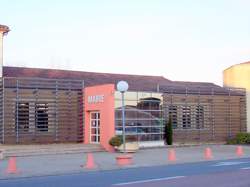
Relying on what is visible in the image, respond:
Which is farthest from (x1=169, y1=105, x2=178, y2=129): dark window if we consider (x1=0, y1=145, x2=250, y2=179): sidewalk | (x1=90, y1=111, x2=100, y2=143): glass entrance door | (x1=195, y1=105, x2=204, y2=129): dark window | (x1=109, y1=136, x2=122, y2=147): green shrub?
(x1=109, y1=136, x2=122, y2=147): green shrub

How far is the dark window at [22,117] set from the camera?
32562 mm

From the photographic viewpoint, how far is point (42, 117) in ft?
110

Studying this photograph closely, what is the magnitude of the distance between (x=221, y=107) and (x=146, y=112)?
9.25 m

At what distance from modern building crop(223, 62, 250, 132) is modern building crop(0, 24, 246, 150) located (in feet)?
34.6

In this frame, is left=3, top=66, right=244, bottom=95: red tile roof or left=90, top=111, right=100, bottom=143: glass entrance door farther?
left=3, top=66, right=244, bottom=95: red tile roof

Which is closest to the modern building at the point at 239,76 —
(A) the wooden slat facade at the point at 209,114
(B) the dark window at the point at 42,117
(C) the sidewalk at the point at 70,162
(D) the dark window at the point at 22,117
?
(A) the wooden slat facade at the point at 209,114

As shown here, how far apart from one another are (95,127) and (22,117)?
182 inches

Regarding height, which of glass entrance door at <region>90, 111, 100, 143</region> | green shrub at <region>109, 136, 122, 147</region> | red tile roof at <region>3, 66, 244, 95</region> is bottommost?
green shrub at <region>109, 136, 122, 147</region>

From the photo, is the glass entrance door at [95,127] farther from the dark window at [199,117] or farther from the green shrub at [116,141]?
the dark window at [199,117]

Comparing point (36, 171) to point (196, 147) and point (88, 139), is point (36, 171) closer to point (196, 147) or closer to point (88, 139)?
point (88, 139)

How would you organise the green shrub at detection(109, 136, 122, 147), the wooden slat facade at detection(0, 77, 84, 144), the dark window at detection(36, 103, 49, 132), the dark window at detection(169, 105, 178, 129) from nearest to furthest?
the green shrub at detection(109, 136, 122, 147), the wooden slat facade at detection(0, 77, 84, 144), the dark window at detection(36, 103, 49, 132), the dark window at detection(169, 105, 178, 129)

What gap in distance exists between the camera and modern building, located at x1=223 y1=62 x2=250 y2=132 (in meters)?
50.2

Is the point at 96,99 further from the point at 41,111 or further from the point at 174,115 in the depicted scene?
the point at 174,115

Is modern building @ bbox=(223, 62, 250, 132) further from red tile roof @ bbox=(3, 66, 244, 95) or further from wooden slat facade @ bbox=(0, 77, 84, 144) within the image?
wooden slat facade @ bbox=(0, 77, 84, 144)
